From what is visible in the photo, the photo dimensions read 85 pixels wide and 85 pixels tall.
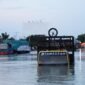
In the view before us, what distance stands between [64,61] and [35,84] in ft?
58.3

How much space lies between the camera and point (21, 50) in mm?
120938

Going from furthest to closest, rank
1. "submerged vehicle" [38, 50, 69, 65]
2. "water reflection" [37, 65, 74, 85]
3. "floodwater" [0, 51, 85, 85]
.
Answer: "submerged vehicle" [38, 50, 69, 65] < "water reflection" [37, 65, 74, 85] < "floodwater" [0, 51, 85, 85]

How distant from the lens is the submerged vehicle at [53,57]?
39.0 m

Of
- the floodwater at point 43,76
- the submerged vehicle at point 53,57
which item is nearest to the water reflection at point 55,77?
the floodwater at point 43,76

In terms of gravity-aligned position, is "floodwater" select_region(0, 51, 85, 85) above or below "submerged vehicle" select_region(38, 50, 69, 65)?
below

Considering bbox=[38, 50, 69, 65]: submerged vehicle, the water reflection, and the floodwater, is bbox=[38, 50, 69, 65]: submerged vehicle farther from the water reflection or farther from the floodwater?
the water reflection

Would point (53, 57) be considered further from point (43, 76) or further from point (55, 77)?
point (55, 77)

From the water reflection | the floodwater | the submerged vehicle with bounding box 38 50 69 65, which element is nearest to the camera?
the floodwater

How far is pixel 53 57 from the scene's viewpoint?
1545 inches

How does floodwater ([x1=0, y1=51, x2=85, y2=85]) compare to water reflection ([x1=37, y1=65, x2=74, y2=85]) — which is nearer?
floodwater ([x1=0, y1=51, x2=85, y2=85])

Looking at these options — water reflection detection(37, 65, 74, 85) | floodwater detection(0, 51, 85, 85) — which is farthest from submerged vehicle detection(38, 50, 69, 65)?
water reflection detection(37, 65, 74, 85)

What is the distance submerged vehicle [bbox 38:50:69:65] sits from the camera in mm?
38969

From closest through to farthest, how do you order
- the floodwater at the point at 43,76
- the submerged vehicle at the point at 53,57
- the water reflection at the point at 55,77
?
1. the floodwater at the point at 43,76
2. the water reflection at the point at 55,77
3. the submerged vehicle at the point at 53,57

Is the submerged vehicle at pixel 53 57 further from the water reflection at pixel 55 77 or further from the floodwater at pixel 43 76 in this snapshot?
the water reflection at pixel 55 77
